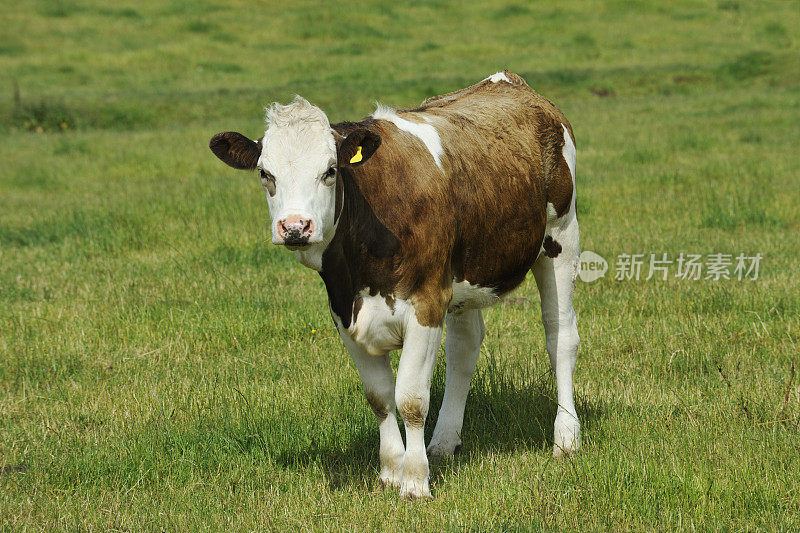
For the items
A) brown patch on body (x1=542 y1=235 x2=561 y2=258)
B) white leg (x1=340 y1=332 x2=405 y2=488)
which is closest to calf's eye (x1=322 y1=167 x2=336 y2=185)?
white leg (x1=340 y1=332 x2=405 y2=488)

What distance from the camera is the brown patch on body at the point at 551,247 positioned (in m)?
5.46

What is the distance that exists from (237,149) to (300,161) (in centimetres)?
36

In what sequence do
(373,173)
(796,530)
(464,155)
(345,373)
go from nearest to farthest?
(796,530) < (373,173) < (464,155) < (345,373)

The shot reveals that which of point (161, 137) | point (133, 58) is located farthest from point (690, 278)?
point (133, 58)

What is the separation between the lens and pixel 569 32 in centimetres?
3431

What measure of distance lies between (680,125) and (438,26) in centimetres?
2082

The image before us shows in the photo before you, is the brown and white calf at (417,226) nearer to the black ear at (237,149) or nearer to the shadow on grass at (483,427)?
the black ear at (237,149)

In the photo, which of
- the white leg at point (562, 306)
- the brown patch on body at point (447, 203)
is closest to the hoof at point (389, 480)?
the brown patch on body at point (447, 203)

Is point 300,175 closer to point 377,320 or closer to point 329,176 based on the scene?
point 329,176

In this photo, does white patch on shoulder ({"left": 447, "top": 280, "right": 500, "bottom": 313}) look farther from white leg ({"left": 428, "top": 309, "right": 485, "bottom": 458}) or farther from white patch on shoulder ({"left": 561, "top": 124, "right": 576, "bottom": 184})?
white patch on shoulder ({"left": 561, "top": 124, "right": 576, "bottom": 184})

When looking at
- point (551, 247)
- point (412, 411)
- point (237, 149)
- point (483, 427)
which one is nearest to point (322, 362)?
point (483, 427)

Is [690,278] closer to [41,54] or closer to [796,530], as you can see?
[796,530]

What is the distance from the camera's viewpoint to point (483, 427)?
543cm

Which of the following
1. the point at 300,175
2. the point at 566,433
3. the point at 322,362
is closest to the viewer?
the point at 300,175
